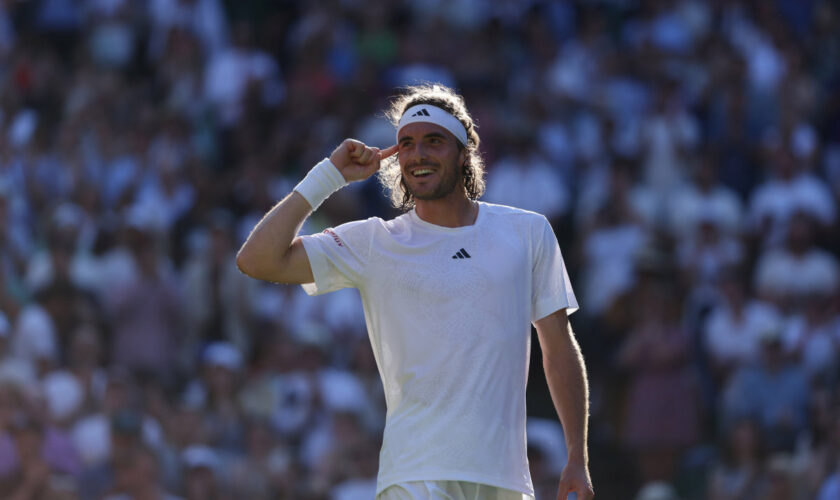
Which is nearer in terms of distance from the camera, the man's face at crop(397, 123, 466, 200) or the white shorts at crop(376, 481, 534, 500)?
the white shorts at crop(376, 481, 534, 500)

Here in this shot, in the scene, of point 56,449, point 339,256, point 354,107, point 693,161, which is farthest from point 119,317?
point 339,256

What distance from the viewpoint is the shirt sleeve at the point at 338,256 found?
5.01 m

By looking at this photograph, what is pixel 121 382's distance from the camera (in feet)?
33.8

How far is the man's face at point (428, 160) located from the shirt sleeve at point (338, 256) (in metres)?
0.23

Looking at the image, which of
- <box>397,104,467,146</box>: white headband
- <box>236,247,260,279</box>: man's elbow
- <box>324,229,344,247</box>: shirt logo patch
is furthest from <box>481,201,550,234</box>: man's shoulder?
<box>236,247,260,279</box>: man's elbow

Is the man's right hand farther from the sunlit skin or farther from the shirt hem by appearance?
the shirt hem

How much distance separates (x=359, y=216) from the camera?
1197 centimetres

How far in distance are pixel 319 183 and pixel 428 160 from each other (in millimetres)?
385

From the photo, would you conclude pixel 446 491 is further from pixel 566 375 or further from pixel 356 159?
pixel 356 159

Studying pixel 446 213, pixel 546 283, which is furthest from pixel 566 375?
pixel 446 213

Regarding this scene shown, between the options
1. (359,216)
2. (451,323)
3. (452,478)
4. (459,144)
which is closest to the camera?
(452,478)

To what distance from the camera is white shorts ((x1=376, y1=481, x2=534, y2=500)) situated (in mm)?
4758

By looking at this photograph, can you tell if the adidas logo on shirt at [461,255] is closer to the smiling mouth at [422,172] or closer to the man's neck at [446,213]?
the man's neck at [446,213]

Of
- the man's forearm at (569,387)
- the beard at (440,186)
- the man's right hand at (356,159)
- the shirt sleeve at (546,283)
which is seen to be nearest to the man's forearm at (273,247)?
the man's right hand at (356,159)
